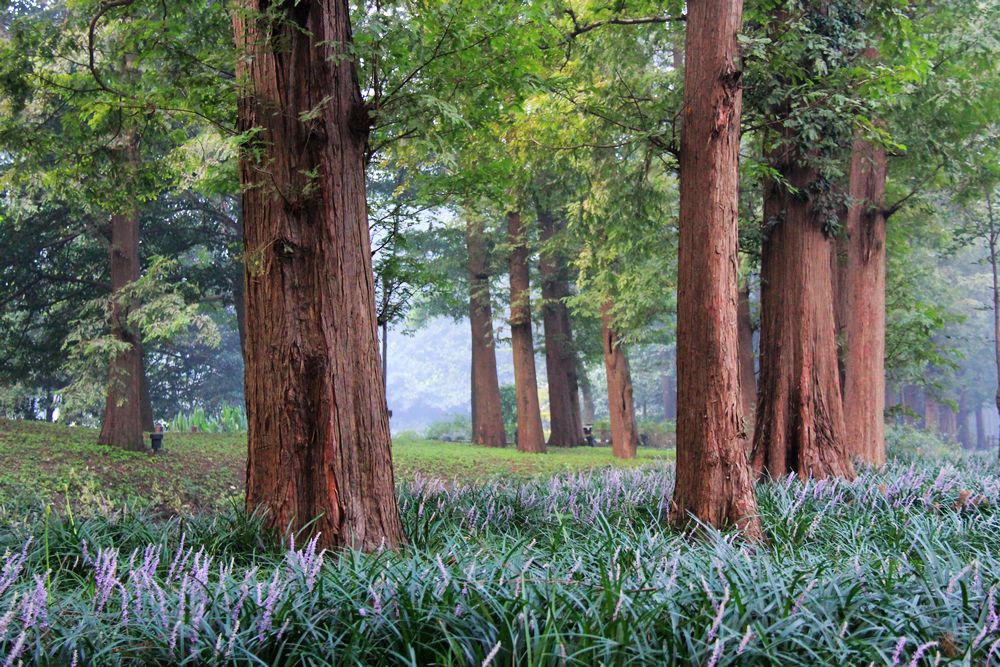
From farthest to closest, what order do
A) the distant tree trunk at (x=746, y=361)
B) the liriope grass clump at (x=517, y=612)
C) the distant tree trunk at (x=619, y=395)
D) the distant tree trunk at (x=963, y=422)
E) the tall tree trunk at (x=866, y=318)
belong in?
the distant tree trunk at (x=963, y=422)
the distant tree trunk at (x=619, y=395)
the distant tree trunk at (x=746, y=361)
the tall tree trunk at (x=866, y=318)
the liriope grass clump at (x=517, y=612)

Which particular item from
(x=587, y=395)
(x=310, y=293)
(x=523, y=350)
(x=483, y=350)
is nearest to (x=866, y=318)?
(x=523, y=350)

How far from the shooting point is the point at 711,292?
5.29 meters

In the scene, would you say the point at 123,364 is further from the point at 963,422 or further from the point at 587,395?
the point at 963,422

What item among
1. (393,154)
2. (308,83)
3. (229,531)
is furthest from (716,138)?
(229,531)

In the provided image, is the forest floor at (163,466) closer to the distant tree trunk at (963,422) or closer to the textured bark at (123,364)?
the textured bark at (123,364)

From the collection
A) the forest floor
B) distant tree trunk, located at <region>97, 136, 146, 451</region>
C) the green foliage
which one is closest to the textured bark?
distant tree trunk, located at <region>97, 136, 146, 451</region>

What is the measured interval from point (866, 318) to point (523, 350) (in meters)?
8.18

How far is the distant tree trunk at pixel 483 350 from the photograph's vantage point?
60.7 feet

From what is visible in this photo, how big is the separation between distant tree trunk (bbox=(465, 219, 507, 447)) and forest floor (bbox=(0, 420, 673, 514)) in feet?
3.86

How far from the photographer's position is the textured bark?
480 inches

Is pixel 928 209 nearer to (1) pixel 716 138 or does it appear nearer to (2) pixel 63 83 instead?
(1) pixel 716 138

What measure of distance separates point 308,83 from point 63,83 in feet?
8.16

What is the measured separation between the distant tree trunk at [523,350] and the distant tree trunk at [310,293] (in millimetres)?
12083

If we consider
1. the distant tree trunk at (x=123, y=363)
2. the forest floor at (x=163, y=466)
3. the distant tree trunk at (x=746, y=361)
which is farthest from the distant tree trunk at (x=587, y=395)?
the distant tree trunk at (x=123, y=363)
